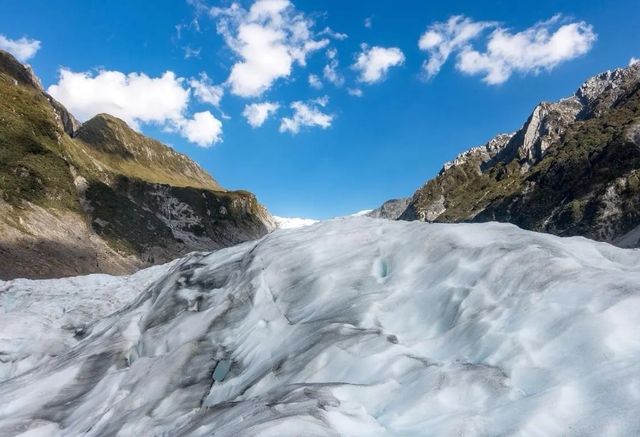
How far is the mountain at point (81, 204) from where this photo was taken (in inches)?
2800

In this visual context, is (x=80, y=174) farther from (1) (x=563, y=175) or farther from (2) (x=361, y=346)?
(2) (x=361, y=346)

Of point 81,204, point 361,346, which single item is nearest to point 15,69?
point 81,204

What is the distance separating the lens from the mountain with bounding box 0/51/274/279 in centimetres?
7112

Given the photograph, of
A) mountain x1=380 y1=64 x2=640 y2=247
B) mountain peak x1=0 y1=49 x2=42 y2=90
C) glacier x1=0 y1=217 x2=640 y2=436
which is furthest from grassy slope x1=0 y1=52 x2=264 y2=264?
mountain x1=380 y1=64 x2=640 y2=247

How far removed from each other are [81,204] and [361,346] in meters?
98.2

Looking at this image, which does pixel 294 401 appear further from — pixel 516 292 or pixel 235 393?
pixel 516 292

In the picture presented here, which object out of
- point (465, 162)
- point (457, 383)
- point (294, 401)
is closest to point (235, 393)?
point (294, 401)

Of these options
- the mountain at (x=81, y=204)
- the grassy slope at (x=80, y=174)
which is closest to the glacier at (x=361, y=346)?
the mountain at (x=81, y=204)

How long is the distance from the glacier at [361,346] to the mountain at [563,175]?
52.9 metres

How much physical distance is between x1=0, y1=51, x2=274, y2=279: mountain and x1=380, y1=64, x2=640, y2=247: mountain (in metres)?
68.2

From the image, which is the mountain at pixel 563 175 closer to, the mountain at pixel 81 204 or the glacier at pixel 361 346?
the glacier at pixel 361 346

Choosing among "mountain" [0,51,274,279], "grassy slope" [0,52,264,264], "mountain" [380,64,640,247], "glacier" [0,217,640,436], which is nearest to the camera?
"glacier" [0,217,640,436]

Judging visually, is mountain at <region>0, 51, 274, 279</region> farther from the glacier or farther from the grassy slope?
the glacier

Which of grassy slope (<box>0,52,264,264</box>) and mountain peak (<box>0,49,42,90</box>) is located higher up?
mountain peak (<box>0,49,42,90</box>)
